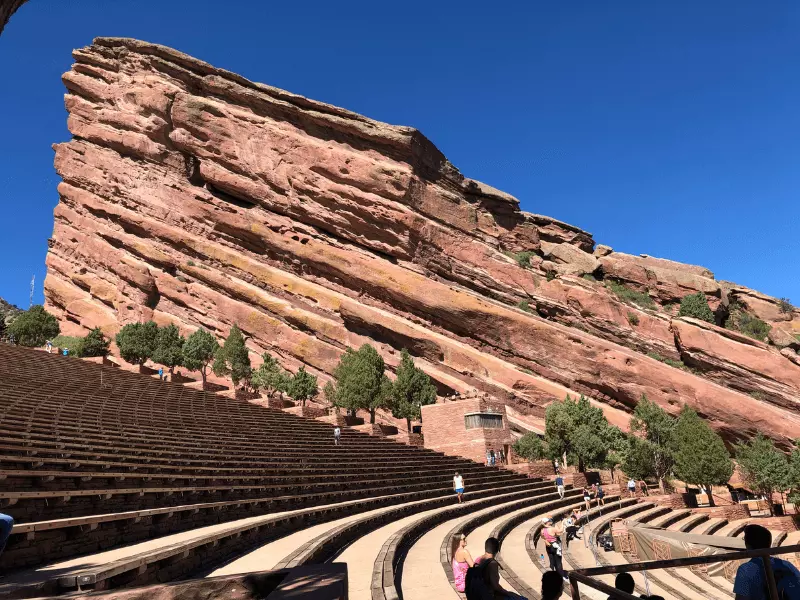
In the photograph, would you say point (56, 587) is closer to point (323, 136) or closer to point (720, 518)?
point (720, 518)

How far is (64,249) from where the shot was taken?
181 ft

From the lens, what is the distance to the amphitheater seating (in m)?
6.70

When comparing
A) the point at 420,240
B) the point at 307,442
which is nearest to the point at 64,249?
the point at 420,240

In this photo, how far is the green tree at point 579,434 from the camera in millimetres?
32938

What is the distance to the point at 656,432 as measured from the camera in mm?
38375

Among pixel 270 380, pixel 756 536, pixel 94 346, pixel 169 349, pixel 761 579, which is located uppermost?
pixel 94 346

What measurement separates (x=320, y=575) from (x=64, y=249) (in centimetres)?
6396

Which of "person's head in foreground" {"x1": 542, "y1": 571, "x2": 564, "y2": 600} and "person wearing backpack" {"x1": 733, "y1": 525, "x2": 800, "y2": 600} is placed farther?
"person's head in foreground" {"x1": 542, "y1": 571, "x2": 564, "y2": 600}

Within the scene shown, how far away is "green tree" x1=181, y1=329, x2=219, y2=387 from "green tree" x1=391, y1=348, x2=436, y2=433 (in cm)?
1660

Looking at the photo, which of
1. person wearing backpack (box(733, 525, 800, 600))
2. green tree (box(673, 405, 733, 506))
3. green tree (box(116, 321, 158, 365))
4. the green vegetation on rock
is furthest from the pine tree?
person wearing backpack (box(733, 525, 800, 600))

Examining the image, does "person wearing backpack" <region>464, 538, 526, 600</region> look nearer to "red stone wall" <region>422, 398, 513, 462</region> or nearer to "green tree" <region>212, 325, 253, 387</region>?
"red stone wall" <region>422, 398, 513, 462</region>

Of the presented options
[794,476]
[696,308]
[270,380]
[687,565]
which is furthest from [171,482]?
[696,308]

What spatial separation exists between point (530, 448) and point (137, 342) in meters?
33.2

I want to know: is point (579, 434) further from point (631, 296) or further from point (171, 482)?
point (171, 482)
